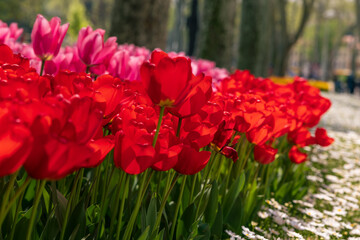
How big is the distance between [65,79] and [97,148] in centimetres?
37

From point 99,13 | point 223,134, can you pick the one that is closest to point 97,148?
point 223,134

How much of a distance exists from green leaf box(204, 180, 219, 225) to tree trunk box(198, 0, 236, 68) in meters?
8.32

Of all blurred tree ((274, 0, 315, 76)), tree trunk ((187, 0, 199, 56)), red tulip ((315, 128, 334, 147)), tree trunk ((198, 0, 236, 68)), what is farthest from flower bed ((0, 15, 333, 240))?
blurred tree ((274, 0, 315, 76))

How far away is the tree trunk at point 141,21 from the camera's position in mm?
6254

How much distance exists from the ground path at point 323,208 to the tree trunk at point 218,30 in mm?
3679

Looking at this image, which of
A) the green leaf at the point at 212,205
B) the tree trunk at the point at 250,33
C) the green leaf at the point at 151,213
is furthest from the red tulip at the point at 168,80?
the tree trunk at the point at 250,33

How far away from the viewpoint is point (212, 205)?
6.66 ft

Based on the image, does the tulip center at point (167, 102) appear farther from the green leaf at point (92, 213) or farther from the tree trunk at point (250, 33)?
the tree trunk at point (250, 33)

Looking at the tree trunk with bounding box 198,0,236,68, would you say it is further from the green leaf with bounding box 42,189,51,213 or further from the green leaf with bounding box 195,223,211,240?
the green leaf with bounding box 42,189,51,213

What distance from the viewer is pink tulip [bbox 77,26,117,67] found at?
2.17 m

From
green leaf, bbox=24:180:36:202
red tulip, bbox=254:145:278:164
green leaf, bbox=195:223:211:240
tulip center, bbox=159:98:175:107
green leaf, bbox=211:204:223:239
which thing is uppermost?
tulip center, bbox=159:98:175:107

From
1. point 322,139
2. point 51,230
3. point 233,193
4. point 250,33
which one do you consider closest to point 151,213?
point 51,230

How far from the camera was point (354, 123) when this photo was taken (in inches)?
485

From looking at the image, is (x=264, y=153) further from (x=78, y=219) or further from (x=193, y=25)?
(x=193, y=25)
